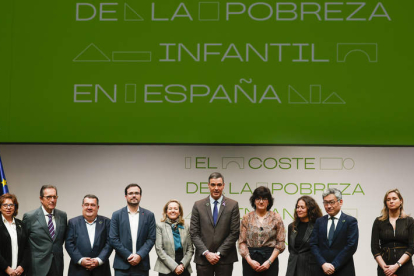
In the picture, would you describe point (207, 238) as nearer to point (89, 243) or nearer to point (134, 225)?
point (134, 225)

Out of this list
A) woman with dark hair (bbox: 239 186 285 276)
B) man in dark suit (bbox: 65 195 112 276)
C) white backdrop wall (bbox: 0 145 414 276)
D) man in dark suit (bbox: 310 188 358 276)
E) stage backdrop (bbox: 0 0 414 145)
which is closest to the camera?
man in dark suit (bbox: 310 188 358 276)

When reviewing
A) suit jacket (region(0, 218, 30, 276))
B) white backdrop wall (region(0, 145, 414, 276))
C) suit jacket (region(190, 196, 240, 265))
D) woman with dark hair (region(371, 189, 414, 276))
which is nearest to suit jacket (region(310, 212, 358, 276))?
woman with dark hair (region(371, 189, 414, 276))

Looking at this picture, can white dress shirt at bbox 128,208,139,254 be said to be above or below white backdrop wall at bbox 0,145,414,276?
below

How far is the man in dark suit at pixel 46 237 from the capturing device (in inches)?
240

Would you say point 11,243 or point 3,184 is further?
point 3,184

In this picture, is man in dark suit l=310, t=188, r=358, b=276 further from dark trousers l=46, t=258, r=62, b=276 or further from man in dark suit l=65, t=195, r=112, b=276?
dark trousers l=46, t=258, r=62, b=276

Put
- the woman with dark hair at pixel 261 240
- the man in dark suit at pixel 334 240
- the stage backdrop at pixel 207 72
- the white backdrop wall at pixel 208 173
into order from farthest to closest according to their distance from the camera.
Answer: the stage backdrop at pixel 207 72 < the white backdrop wall at pixel 208 173 < the woman with dark hair at pixel 261 240 < the man in dark suit at pixel 334 240

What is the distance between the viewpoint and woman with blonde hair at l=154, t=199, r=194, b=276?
611cm

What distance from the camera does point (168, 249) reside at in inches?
243

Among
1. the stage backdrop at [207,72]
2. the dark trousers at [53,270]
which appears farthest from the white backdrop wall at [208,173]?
the dark trousers at [53,270]

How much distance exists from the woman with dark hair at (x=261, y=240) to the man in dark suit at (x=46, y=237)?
1.74m

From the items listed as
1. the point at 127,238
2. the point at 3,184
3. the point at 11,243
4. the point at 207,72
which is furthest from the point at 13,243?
the point at 207,72

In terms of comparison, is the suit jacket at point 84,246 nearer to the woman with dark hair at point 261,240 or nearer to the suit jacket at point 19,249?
the suit jacket at point 19,249

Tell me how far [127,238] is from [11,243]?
1.06 metres
